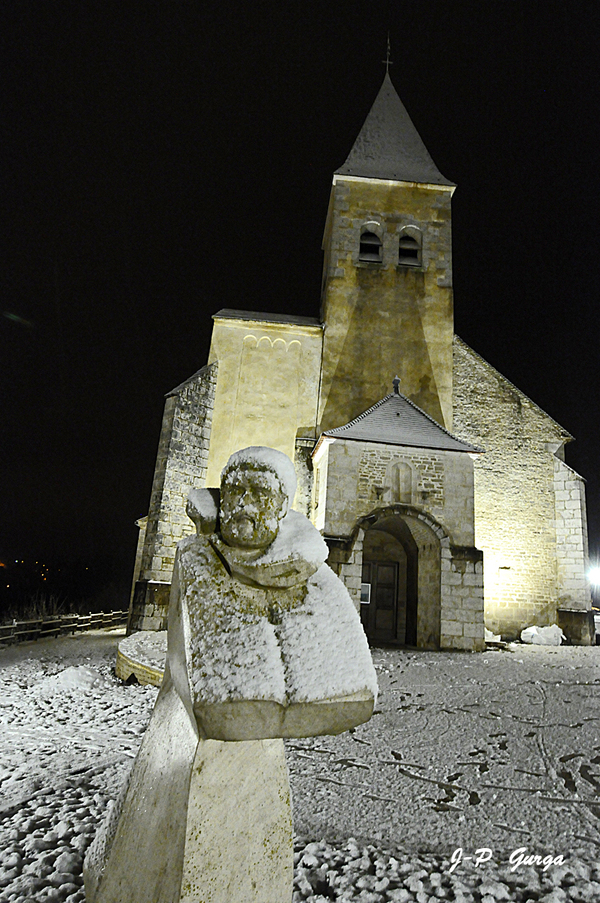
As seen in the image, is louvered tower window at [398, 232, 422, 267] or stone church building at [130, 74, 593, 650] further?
louvered tower window at [398, 232, 422, 267]

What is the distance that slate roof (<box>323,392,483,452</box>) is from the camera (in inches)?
476

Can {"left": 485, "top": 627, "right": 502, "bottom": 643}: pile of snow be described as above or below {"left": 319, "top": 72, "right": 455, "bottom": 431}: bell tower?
below

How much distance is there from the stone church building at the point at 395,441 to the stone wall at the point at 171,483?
4cm

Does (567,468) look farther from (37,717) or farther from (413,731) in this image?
(37,717)

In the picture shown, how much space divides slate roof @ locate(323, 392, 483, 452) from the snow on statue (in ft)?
32.4

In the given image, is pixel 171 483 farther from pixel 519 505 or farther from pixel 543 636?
pixel 543 636

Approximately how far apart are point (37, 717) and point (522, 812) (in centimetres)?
513

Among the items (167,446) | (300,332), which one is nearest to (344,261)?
(300,332)

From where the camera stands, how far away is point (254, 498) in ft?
6.93

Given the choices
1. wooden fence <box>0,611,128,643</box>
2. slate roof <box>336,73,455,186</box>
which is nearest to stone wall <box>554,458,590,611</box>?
slate roof <box>336,73,455,186</box>

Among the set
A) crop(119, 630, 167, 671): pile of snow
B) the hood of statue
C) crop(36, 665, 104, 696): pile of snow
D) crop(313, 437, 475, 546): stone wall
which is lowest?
crop(36, 665, 104, 696): pile of snow

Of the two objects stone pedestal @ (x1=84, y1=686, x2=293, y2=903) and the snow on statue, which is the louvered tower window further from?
stone pedestal @ (x1=84, y1=686, x2=293, y2=903)

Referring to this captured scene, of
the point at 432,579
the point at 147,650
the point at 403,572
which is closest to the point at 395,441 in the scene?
the point at 432,579

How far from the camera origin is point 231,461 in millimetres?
2229
